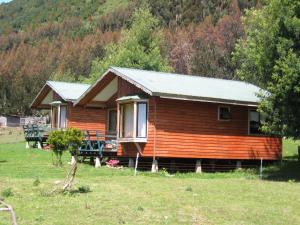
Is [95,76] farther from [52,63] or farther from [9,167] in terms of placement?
[52,63]

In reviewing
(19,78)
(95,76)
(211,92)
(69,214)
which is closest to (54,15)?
(19,78)

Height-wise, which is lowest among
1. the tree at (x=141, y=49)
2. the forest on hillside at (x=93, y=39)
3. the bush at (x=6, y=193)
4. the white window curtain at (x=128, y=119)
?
the bush at (x=6, y=193)

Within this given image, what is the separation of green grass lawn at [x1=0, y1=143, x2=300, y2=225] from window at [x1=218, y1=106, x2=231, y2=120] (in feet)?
19.7

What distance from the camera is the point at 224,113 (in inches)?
984

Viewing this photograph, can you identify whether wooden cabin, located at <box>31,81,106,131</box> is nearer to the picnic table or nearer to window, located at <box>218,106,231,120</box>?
the picnic table

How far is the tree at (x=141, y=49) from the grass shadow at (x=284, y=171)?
21938mm

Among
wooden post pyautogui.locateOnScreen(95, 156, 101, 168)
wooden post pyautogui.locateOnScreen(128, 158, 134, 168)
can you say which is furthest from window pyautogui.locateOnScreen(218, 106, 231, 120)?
wooden post pyautogui.locateOnScreen(95, 156, 101, 168)

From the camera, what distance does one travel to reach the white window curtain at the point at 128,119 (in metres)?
24.9

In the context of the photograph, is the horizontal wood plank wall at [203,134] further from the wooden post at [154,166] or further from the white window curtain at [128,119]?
the white window curtain at [128,119]

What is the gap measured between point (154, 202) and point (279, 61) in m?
8.25

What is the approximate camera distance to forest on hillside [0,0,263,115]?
2589 inches

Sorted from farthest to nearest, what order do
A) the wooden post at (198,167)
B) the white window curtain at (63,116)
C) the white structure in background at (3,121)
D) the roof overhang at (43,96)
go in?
1. the white structure in background at (3,121)
2. the roof overhang at (43,96)
3. the white window curtain at (63,116)
4. the wooden post at (198,167)

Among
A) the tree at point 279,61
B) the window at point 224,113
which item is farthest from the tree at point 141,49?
the tree at point 279,61

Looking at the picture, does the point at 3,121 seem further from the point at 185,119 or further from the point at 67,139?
the point at 67,139
